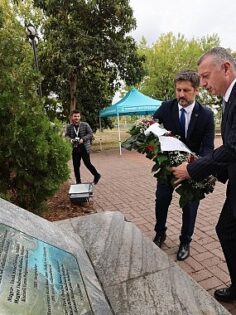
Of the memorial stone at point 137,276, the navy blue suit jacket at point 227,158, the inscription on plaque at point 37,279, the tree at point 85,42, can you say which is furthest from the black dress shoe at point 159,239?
the tree at point 85,42

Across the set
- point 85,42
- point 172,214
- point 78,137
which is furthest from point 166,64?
point 172,214

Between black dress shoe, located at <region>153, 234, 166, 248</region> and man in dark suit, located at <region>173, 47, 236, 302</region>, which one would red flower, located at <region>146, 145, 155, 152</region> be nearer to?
man in dark suit, located at <region>173, 47, 236, 302</region>

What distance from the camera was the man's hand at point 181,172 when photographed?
2.51m

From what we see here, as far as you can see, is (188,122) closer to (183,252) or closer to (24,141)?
(183,252)

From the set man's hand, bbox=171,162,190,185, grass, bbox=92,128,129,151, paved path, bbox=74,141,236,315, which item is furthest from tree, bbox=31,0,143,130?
man's hand, bbox=171,162,190,185

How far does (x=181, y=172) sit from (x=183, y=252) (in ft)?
4.78

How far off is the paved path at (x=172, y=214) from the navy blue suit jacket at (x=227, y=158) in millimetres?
1159

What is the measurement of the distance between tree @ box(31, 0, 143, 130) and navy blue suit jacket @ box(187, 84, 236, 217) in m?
13.9

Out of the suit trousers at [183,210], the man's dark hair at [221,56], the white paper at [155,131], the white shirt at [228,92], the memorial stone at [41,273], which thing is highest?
the man's dark hair at [221,56]

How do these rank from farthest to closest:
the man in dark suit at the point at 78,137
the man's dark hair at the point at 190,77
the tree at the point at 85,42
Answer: the tree at the point at 85,42 → the man in dark suit at the point at 78,137 → the man's dark hair at the point at 190,77

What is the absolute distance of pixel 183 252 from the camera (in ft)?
11.8

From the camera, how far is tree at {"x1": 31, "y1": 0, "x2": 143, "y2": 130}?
1527 cm

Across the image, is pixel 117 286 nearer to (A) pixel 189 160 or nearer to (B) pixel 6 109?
(A) pixel 189 160

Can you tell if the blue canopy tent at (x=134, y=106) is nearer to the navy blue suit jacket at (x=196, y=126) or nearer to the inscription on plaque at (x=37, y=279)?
the navy blue suit jacket at (x=196, y=126)
